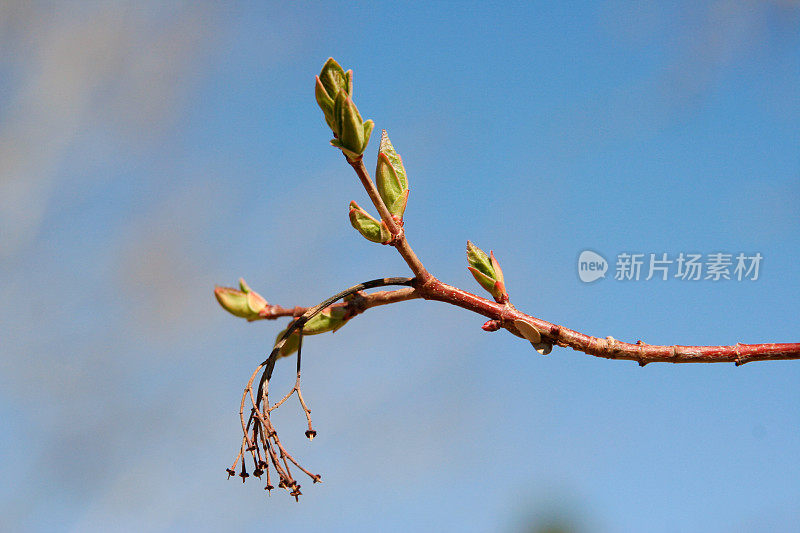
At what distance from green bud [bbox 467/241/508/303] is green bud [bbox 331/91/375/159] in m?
0.24

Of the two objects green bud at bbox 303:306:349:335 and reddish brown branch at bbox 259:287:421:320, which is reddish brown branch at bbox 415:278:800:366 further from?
green bud at bbox 303:306:349:335

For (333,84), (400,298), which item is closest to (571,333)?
(400,298)

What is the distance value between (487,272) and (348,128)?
0.98ft

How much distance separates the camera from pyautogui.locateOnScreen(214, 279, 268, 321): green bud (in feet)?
3.34

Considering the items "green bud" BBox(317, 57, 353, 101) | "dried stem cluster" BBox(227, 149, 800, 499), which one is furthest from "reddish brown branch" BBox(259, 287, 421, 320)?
"green bud" BBox(317, 57, 353, 101)

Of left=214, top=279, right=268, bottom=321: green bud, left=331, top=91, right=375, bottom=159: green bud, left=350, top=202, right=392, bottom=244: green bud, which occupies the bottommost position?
left=214, top=279, right=268, bottom=321: green bud

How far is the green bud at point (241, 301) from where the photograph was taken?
1018 mm

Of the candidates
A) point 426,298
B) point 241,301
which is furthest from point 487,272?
point 241,301

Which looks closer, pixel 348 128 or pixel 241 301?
pixel 348 128

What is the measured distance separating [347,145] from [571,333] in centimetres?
39

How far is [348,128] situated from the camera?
0.80m

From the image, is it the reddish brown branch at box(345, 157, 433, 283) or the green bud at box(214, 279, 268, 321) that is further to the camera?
the green bud at box(214, 279, 268, 321)

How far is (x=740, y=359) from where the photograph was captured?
87 centimetres

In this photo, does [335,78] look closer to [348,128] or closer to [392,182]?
[348,128]
